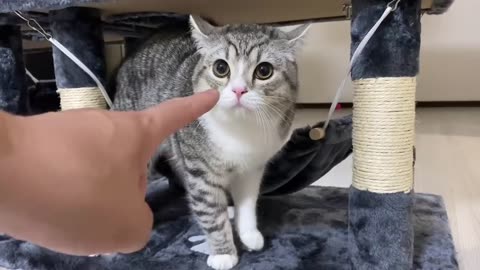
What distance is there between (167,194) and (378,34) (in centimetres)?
85

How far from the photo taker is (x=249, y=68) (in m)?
0.95

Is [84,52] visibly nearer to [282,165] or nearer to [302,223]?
[282,165]

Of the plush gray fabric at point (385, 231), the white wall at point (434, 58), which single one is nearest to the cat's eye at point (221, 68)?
the plush gray fabric at point (385, 231)

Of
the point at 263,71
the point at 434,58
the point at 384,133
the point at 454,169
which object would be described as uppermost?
the point at 263,71

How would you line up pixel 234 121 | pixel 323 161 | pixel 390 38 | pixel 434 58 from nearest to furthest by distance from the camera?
1. pixel 390 38
2. pixel 234 121
3. pixel 323 161
4. pixel 434 58

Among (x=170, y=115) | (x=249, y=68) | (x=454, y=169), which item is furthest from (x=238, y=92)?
(x=454, y=169)

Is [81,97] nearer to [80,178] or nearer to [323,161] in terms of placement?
[323,161]

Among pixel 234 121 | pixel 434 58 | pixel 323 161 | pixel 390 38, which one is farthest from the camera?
pixel 434 58

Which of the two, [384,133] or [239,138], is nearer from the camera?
[384,133]

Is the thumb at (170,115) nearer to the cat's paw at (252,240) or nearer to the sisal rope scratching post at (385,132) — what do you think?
→ the sisal rope scratching post at (385,132)

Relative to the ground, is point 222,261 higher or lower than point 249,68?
lower

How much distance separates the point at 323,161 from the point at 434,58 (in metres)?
1.98

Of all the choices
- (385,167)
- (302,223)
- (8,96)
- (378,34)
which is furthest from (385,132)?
(8,96)

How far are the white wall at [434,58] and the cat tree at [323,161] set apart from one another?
1.48 meters
